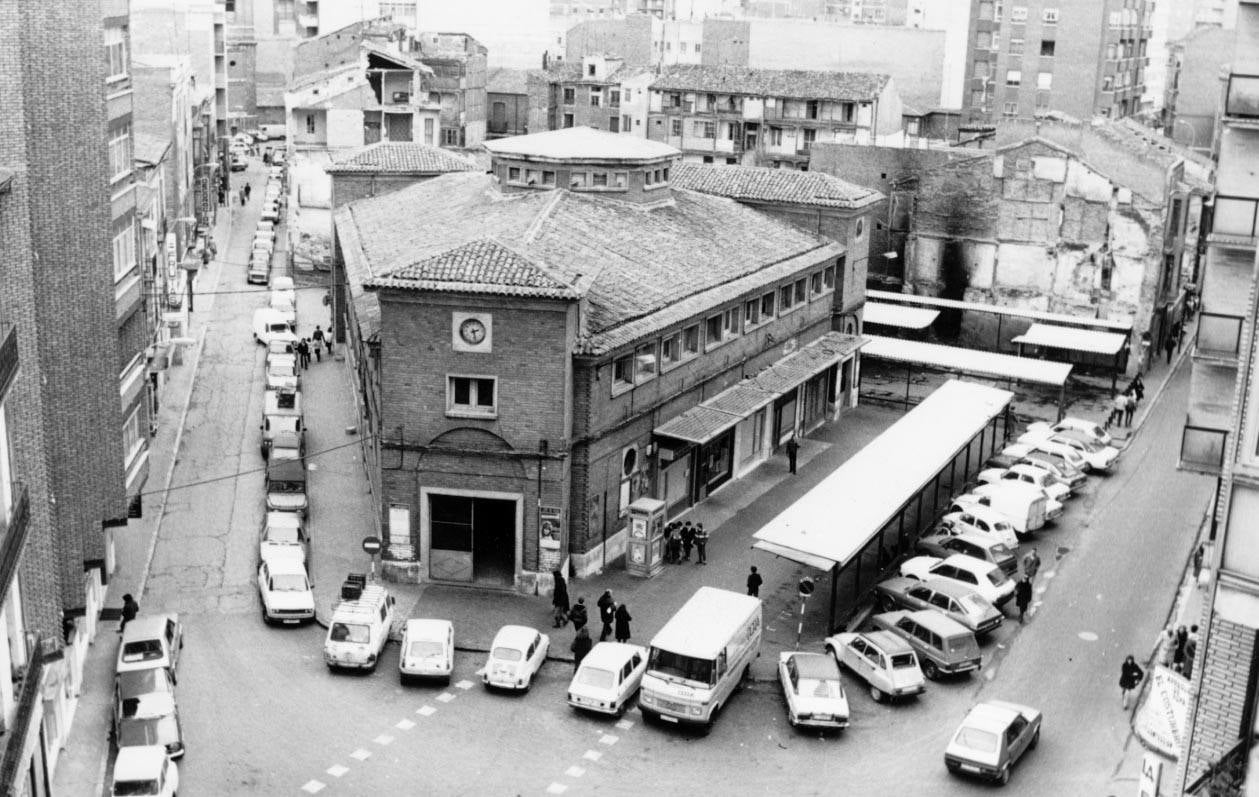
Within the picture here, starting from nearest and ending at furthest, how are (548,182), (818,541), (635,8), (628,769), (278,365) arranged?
1. (628,769)
2. (818,541)
3. (548,182)
4. (278,365)
5. (635,8)

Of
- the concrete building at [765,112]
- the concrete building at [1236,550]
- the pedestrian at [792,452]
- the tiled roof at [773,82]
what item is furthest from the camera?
the tiled roof at [773,82]

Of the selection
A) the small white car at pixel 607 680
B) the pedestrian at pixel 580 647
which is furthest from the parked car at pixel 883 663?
the pedestrian at pixel 580 647

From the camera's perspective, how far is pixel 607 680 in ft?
118

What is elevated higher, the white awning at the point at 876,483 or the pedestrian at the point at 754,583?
the white awning at the point at 876,483

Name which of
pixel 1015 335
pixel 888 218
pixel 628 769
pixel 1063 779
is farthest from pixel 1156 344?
pixel 628 769

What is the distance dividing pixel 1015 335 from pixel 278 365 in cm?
3649

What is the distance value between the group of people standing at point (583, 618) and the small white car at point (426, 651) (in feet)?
11.0

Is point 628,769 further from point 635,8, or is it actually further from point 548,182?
point 635,8

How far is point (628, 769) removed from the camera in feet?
110

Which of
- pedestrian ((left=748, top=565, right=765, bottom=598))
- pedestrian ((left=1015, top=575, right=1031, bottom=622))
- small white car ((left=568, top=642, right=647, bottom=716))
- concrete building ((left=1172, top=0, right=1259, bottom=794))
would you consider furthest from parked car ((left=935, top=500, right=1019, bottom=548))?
concrete building ((left=1172, top=0, right=1259, bottom=794))

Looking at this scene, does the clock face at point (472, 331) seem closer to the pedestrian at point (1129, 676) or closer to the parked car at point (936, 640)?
the parked car at point (936, 640)

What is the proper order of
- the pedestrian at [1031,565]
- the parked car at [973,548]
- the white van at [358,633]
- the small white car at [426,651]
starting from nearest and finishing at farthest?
the small white car at [426,651] < the white van at [358,633] < the pedestrian at [1031,565] < the parked car at [973,548]

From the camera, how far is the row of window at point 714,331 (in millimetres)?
46594

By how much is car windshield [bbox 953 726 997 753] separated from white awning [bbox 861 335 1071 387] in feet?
102
